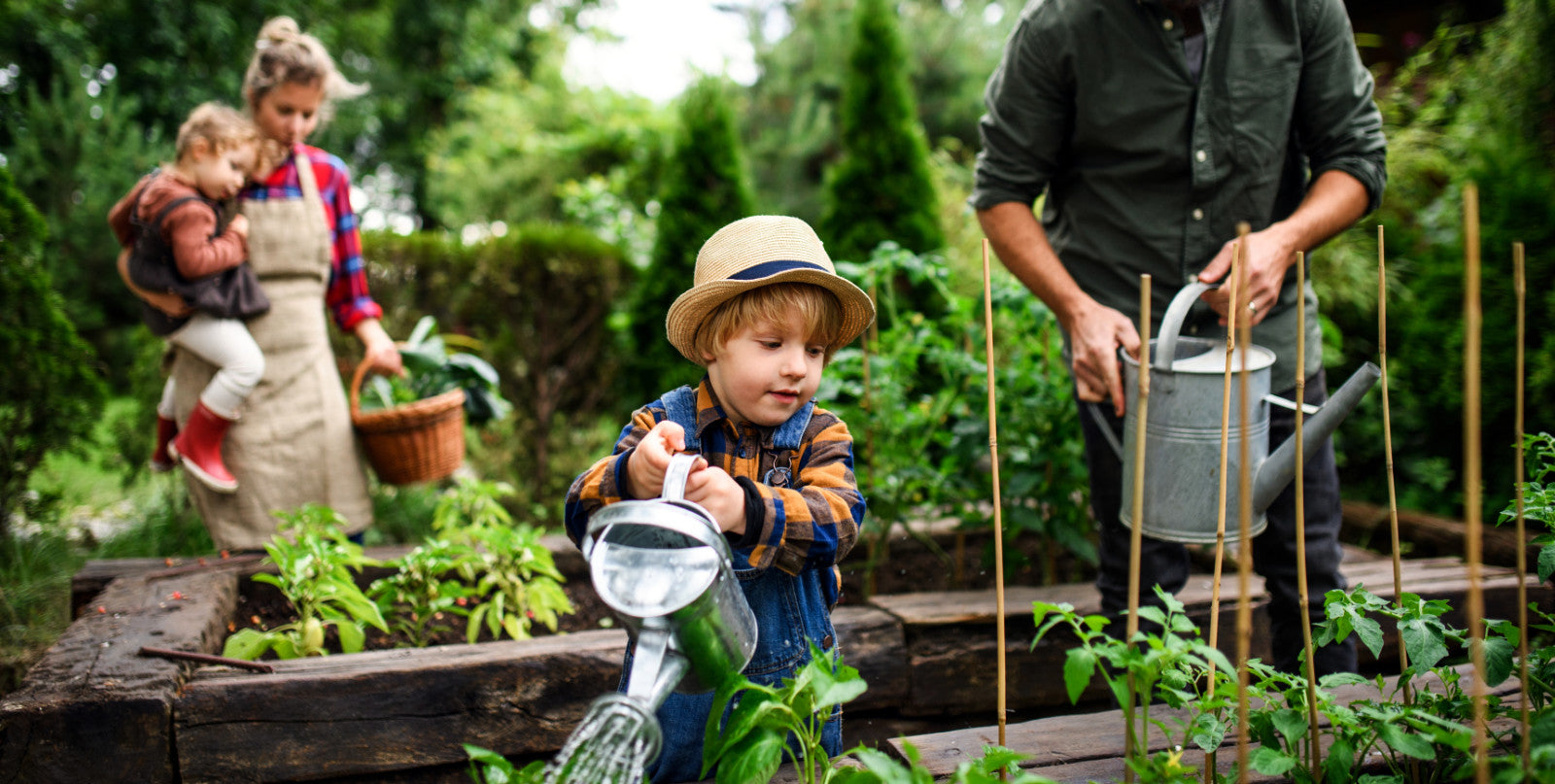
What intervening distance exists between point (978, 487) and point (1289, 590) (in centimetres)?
84

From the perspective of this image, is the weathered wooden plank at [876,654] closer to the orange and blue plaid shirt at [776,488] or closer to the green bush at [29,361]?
the orange and blue plaid shirt at [776,488]

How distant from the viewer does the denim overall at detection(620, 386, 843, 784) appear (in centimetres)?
150

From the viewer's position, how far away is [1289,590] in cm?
210

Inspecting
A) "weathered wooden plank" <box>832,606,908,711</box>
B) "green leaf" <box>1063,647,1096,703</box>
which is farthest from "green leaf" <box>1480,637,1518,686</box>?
"weathered wooden plank" <box>832,606,908,711</box>

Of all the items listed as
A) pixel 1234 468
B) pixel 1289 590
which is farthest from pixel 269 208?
pixel 1289 590

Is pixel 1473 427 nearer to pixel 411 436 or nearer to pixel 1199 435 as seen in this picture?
pixel 1199 435

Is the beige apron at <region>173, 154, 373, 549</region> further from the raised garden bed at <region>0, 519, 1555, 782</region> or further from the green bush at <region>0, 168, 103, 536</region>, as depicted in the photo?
the green bush at <region>0, 168, 103, 536</region>

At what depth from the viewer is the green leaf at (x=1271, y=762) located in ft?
3.94

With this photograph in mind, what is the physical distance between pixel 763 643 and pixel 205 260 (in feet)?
6.61

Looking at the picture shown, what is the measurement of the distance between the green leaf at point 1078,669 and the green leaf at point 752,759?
35cm

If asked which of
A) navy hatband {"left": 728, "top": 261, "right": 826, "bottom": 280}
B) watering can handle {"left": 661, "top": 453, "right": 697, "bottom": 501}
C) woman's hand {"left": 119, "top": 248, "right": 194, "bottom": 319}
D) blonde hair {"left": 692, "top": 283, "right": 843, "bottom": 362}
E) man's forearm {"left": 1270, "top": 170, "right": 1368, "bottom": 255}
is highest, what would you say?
man's forearm {"left": 1270, "top": 170, "right": 1368, "bottom": 255}

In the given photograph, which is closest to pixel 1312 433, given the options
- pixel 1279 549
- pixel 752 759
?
pixel 1279 549

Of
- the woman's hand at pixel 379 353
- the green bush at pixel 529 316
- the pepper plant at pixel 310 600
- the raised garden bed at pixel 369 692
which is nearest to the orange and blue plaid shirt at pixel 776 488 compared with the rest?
the raised garden bed at pixel 369 692

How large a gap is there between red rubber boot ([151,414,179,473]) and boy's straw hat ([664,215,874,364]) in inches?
86.9
